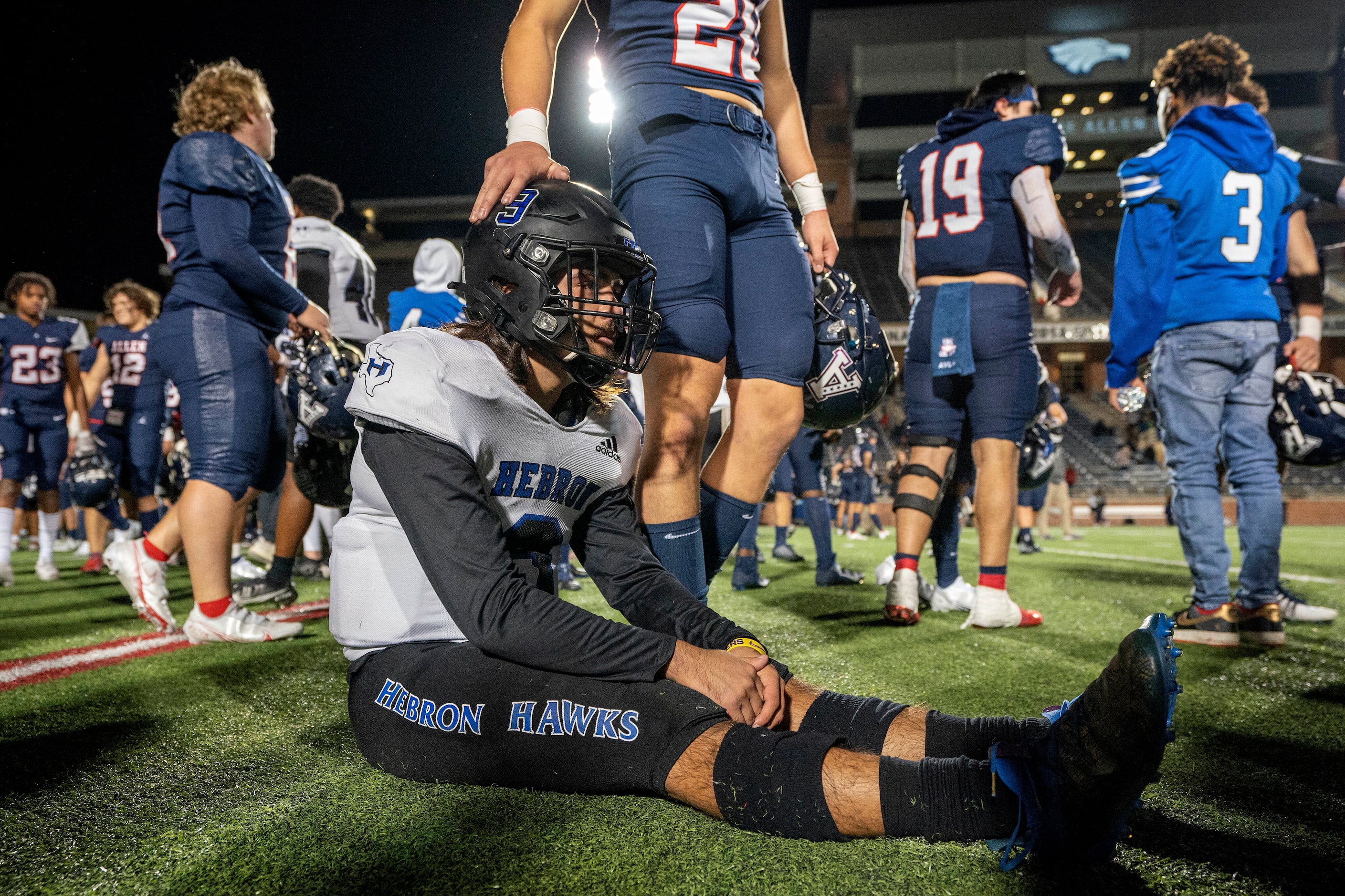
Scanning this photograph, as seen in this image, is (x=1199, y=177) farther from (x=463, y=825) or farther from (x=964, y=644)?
(x=463, y=825)

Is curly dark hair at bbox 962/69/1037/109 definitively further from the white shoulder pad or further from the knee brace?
the white shoulder pad

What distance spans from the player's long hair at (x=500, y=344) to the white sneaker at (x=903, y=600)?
6.53 ft

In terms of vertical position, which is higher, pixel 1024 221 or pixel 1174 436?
pixel 1024 221

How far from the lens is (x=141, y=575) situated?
9.80 feet

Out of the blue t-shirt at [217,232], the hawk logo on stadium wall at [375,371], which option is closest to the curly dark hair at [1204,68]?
the hawk logo on stadium wall at [375,371]

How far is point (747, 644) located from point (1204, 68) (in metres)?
3.26

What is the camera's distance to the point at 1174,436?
3.02m

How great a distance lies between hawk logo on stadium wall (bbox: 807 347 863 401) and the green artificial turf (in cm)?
83

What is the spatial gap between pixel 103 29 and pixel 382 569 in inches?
264

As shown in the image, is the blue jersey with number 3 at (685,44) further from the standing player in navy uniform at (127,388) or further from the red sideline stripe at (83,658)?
the standing player in navy uniform at (127,388)

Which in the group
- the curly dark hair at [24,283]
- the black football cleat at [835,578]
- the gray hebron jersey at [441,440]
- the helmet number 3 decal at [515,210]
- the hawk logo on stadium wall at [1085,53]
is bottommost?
the black football cleat at [835,578]

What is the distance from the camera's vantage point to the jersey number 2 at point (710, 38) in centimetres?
206

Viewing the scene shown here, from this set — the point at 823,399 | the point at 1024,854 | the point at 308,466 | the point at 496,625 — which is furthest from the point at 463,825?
the point at 308,466

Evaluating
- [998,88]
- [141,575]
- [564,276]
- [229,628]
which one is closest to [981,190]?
[998,88]
